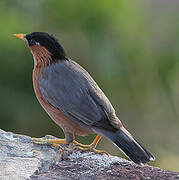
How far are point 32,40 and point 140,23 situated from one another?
4365mm

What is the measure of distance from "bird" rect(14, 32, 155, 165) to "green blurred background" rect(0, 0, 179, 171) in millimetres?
2494

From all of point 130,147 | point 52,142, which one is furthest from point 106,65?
point 130,147

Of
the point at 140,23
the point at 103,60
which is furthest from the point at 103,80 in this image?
the point at 140,23

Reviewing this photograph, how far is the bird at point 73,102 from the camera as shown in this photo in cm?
501

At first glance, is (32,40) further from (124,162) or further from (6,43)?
(6,43)

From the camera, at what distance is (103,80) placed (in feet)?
28.5

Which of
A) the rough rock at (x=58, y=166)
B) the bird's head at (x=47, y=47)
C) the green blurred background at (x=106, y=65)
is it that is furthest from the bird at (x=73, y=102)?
the green blurred background at (x=106, y=65)

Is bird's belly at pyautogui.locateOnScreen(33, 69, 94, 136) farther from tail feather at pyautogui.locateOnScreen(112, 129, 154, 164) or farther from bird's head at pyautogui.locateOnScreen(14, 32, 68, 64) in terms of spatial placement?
bird's head at pyautogui.locateOnScreen(14, 32, 68, 64)

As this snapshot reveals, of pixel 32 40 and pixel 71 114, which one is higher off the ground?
pixel 32 40

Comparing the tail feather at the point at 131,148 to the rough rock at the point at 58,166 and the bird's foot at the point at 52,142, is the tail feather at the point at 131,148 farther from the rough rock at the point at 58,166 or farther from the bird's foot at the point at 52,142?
the bird's foot at the point at 52,142

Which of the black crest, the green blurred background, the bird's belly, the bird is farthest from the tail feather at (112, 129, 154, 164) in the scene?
the green blurred background

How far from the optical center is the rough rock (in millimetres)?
4269

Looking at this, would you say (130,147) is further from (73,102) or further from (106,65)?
(106,65)

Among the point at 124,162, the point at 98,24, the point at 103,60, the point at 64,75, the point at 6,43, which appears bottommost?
the point at 124,162
